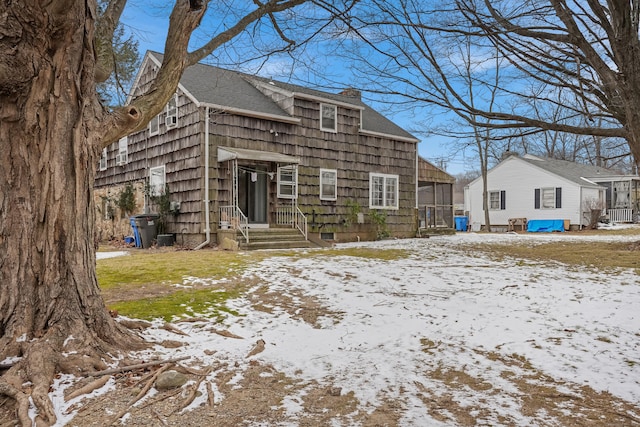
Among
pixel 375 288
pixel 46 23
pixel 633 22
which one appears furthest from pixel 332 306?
pixel 633 22

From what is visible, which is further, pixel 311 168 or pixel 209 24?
pixel 311 168

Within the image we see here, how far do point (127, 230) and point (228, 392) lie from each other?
13.2m

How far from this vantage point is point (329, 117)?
14.4m

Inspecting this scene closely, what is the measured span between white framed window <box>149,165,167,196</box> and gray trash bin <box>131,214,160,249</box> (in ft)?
3.55

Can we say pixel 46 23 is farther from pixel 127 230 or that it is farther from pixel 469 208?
pixel 469 208

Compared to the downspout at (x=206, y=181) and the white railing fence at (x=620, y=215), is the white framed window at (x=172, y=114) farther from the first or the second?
the white railing fence at (x=620, y=215)

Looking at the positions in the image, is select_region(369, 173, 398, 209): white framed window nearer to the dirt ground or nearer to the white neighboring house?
the dirt ground

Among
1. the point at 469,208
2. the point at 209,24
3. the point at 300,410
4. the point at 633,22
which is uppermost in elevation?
the point at 633,22

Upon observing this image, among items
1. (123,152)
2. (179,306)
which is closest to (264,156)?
(123,152)

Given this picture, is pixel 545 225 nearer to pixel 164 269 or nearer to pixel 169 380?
pixel 164 269

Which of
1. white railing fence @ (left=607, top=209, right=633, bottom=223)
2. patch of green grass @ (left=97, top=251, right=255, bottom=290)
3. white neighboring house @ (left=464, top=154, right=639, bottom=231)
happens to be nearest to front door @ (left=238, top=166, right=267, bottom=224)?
patch of green grass @ (left=97, top=251, right=255, bottom=290)

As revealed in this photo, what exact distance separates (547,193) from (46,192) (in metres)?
26.5

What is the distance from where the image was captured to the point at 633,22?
22.8ft

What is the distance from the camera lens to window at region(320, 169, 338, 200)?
46.3 feet
